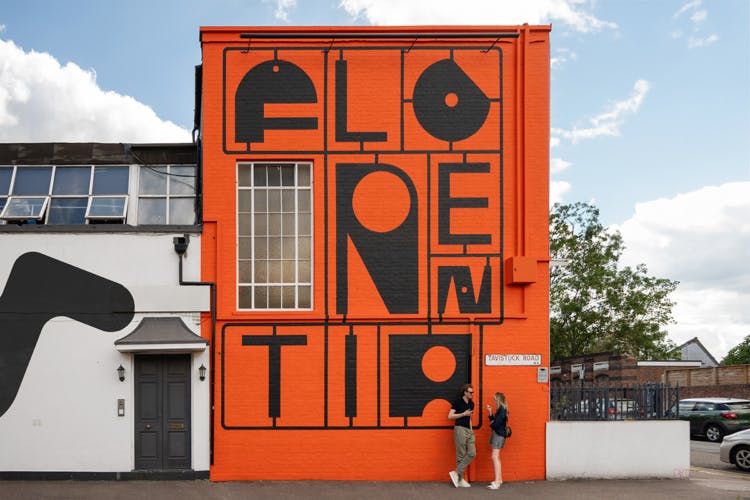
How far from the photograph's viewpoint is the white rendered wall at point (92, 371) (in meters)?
12.4

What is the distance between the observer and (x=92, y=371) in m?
12.6

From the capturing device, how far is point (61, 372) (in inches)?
494

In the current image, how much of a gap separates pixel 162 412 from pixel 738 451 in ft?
41.9

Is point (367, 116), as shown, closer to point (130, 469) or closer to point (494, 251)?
point (494, 251)

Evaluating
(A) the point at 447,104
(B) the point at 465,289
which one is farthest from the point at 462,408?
(A) the point at 447,104

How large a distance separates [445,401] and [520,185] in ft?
14.9

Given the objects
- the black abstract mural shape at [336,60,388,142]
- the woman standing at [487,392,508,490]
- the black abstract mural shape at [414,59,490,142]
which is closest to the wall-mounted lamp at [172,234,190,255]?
the black abstract mural shape at [336,60,388,142]

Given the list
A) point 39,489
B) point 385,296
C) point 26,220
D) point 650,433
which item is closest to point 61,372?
point 39,489

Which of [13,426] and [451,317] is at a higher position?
[451,317]

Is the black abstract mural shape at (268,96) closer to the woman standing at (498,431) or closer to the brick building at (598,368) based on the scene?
the woman standing at (498,431)

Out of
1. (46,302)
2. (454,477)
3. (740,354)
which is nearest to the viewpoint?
(454,477)

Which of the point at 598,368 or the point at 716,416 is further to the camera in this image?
the point at 598,368

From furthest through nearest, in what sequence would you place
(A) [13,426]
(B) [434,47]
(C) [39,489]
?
(B) [434,47], (A) [13,426], (C) [39,489]

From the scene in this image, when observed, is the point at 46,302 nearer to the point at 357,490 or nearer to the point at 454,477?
the point at 357,490
